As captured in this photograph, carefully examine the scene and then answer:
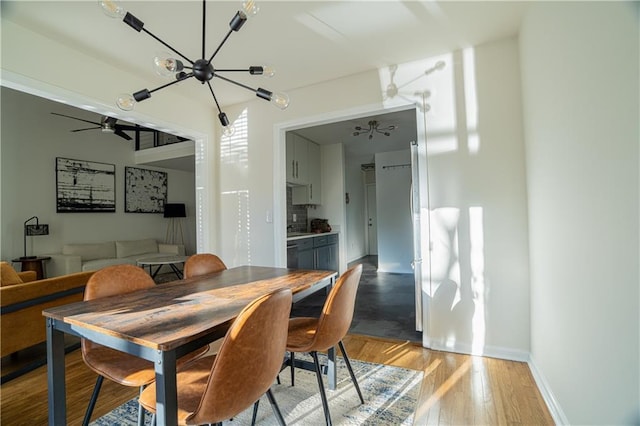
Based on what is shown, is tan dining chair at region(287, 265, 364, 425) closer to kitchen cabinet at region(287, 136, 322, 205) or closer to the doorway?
the doorway

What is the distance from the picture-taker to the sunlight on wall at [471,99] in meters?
2.42

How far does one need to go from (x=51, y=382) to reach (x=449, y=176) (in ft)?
9.25

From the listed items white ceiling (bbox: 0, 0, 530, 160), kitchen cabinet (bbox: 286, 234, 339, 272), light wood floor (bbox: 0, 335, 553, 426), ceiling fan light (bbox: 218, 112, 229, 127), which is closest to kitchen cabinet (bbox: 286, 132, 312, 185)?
kitchen cabinet (bbox: 286, 234, 339, 272)

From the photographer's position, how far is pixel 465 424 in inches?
62.7

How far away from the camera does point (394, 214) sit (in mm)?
6145

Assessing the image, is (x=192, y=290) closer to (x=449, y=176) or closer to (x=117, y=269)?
(x=117, y=269)

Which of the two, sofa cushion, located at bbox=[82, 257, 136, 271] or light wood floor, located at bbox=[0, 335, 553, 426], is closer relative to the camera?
light wood floor, located at bbox=[0, 335, 553, 426]

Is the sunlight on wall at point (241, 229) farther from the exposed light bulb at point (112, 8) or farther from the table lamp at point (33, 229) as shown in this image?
the table lamp at point (33, 229)

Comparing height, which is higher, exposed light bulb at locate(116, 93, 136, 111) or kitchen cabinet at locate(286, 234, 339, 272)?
exposed light bulb at locate(116, 93, 136, 111)

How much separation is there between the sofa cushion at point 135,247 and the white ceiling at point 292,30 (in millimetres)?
3880

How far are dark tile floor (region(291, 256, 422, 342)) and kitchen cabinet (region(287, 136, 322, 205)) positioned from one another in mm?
1662

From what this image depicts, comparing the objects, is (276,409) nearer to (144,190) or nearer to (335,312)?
(335,312)

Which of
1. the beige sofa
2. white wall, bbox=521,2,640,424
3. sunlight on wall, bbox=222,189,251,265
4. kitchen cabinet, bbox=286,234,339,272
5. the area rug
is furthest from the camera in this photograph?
the beige sofa

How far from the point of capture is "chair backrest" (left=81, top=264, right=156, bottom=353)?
5.20ft
